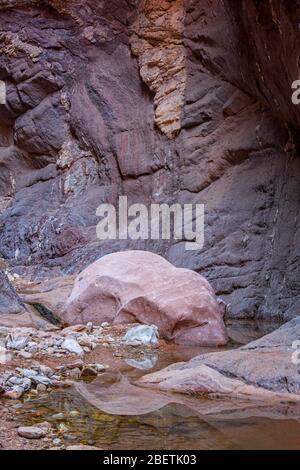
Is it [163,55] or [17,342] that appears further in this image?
[163,55]

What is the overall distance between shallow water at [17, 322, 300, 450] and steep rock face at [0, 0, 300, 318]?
4927 mm

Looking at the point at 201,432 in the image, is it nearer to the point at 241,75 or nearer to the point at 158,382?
the point at 158,382

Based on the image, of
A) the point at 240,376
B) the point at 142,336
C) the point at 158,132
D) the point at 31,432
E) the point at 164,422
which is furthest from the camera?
the point at 158,132

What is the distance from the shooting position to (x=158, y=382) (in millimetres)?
4676

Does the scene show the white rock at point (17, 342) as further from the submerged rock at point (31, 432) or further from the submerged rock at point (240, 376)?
the submerged rock at point (31, 432)

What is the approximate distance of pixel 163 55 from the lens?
1372 cm

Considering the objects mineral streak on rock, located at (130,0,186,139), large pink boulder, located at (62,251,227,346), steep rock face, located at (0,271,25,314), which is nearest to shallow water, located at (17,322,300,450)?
large pink boulder, located at (62,251,227,346)

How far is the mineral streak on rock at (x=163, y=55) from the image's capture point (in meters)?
13.1

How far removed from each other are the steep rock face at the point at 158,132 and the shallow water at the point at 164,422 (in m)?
4.93

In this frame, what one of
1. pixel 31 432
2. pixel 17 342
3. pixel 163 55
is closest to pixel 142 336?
pixel 17 342

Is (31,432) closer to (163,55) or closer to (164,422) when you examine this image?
(164,422)

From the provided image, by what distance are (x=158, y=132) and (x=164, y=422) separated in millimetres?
10262

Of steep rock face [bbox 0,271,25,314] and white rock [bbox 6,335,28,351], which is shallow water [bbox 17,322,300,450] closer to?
white rock [bbox 6,335,28,351]
